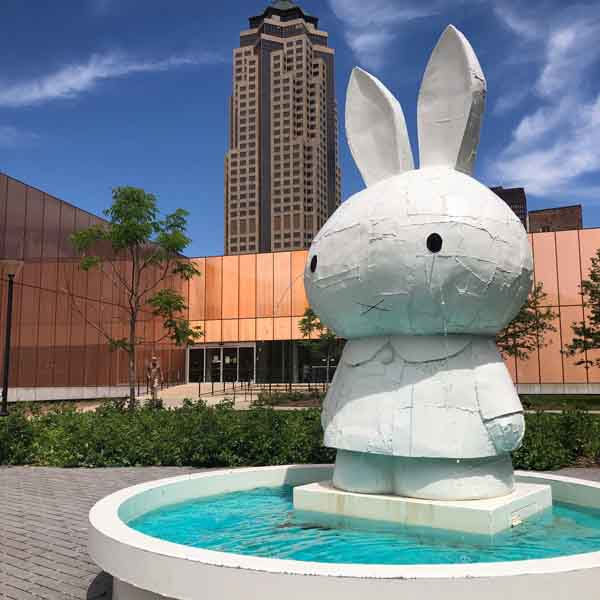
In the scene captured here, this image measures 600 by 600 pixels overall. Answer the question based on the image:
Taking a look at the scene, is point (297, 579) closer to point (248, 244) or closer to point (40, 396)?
point (40, 396)

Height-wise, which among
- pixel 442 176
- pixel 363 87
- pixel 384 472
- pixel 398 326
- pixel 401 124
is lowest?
pixel 384 472

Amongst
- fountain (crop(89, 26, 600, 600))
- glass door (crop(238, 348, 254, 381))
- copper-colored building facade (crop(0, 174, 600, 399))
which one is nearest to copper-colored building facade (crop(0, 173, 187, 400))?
copper-colored building facade (crop(0, 174, 600, 399))

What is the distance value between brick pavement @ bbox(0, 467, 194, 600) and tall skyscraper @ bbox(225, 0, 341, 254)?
335ft

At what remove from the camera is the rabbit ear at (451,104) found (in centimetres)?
579

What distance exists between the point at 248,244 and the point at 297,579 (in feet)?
378

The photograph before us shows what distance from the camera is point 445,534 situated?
494 cm

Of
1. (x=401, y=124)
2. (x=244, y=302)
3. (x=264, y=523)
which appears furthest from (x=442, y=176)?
(x=244, y=302)

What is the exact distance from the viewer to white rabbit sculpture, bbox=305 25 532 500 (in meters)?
5.32

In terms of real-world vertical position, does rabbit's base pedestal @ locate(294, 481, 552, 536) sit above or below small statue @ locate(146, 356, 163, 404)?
below

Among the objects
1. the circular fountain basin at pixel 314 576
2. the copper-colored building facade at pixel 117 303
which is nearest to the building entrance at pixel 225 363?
the copper-colored building facade at pixel 117 303

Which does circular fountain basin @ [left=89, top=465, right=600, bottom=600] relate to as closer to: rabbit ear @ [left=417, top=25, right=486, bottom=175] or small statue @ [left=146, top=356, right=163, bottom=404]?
rabbit ear @ [left=417, top=25, right=486, bottom=175]

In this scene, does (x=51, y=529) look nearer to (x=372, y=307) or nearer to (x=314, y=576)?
(x=372, y=307)

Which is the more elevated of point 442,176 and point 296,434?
point 442,176

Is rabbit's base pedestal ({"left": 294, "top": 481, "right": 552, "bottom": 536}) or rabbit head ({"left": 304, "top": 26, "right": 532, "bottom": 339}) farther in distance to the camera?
rabbit head ({"left": 304, "top": 26, "right": 532, "bottom": 339})
